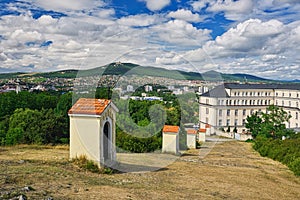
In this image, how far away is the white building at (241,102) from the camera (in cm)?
4772

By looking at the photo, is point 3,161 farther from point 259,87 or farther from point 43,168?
point 259,87

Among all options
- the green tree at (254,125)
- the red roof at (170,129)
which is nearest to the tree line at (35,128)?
the red roof at (170,129)

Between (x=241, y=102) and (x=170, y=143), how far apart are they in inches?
1519

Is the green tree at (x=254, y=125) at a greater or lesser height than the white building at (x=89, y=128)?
lesser

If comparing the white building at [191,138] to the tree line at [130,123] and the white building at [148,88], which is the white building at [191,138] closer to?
the tree line at [130,123]

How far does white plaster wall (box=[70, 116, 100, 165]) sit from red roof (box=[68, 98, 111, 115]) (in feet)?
0.61

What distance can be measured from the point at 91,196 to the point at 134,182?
88.2 inches

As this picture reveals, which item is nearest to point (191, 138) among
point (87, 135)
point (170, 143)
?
point (170, 143)

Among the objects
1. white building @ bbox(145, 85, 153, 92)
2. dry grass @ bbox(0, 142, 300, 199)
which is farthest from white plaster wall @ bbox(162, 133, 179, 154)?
dry grass @ bbox(0, 142, 300, 199)

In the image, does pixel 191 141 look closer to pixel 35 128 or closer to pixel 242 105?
pixel 35 128

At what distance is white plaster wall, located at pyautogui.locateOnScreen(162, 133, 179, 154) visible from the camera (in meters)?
15.2

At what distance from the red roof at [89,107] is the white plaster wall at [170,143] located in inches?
242

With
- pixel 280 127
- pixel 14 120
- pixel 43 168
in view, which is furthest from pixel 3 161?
pixel 280 127

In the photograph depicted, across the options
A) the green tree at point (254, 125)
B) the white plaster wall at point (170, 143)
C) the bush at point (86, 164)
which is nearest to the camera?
the bush at point (86, 164)
